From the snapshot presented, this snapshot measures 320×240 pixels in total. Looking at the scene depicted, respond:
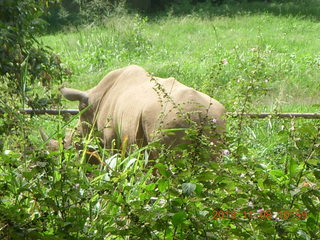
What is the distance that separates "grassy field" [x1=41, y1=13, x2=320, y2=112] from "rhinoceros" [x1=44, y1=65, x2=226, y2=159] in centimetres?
236

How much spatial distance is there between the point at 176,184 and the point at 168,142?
311 centimetres

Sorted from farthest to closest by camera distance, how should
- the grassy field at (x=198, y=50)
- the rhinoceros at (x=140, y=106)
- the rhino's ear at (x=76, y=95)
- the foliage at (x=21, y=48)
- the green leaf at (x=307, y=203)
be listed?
1. the grassy field at (x=198, y=50)
2. the rhino's ear at (x=76, y=95)
3. the rhinoceros at (x=140, y=106)
4. the foliage at (x=21, y=48)
5. the green leaf at (x=307, y=203)

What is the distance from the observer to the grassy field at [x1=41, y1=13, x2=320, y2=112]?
1184 centimetres

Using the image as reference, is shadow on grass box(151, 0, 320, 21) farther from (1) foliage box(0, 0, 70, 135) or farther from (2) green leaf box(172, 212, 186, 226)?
(2) green leaf box(172, 212, 186, 226)

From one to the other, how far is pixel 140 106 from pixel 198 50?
918 centimetres

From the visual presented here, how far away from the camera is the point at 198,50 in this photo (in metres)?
15.8

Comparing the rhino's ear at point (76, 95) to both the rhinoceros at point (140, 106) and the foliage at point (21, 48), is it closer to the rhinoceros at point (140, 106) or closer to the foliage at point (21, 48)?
the rhinoceros at point (140, 106)

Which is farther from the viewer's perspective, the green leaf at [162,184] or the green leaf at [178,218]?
the green leaf at [162,184]

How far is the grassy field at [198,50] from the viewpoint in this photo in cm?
1184

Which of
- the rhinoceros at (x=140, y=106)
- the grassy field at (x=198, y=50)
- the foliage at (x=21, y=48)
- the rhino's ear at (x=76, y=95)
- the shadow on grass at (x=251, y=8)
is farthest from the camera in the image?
the shadow on grass at (x=251, y=8)

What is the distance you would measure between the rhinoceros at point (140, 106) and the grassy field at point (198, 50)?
2.36m

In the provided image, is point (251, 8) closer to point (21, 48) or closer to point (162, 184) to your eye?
point (21, 48)

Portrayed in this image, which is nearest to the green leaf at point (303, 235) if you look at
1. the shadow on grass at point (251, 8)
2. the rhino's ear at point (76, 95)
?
the rhino's ear at point (76, 95)

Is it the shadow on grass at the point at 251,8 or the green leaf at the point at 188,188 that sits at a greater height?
the green leaf at the point at 188,188
